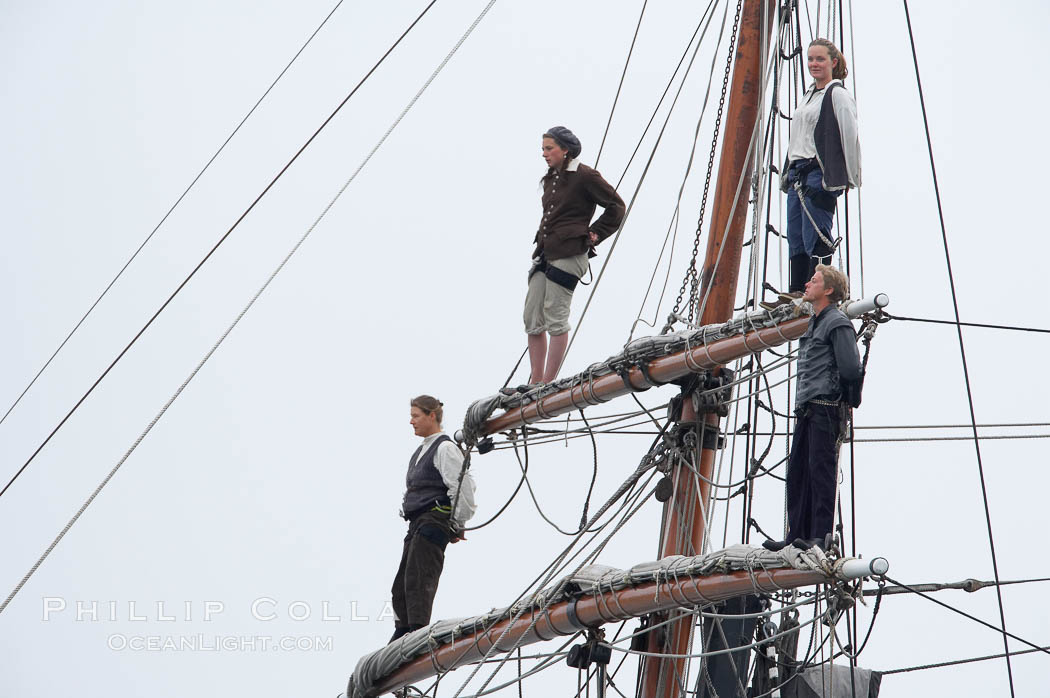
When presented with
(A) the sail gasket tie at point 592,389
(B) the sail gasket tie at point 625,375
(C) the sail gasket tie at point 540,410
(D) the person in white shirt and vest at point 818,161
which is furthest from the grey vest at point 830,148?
(C) the sail gasket tie at point 540,410

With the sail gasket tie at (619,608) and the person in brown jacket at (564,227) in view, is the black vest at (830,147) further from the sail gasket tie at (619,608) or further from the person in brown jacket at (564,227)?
the sail gasket tie at (619,608)

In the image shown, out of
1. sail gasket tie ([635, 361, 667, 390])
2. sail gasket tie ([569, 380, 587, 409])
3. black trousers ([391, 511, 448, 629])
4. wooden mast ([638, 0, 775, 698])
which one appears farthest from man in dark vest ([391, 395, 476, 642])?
wooden mast ([638, 0, 775, 698])

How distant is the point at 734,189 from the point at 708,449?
1.64 meters

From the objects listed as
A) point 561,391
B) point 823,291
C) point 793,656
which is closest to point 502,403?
point 561,391

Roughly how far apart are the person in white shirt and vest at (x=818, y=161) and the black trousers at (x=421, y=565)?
8.02 ft

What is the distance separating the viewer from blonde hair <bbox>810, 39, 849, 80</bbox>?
900 centimetres

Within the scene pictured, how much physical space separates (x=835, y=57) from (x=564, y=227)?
6.14 ft

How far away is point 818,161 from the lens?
29.7 feet

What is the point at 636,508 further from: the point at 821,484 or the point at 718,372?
the point at 821,484

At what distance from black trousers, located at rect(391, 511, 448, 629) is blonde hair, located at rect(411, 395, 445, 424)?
22.4 inches

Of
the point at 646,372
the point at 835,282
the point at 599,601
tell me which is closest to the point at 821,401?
the point at 835,282

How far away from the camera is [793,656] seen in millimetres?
10016

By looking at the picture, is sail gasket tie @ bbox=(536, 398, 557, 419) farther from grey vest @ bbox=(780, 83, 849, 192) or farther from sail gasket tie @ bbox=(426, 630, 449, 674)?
grey vest @ bbox=(780, 83, 849, 192)

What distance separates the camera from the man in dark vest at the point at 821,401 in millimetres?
7785
